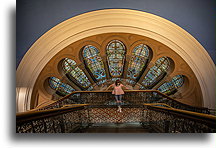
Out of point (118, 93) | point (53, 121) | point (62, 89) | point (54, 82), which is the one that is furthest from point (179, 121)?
point (54, 82)

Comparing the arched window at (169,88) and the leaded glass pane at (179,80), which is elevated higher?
the leaded glass pane at (179,80)

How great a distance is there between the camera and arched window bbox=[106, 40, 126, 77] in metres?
4.39

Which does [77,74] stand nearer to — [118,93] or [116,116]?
[118,93]

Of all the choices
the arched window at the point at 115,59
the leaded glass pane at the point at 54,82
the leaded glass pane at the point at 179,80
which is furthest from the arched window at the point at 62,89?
the leaded glass pane at the point at 179,80

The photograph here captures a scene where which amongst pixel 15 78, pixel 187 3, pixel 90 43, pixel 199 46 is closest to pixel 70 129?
pixel 15 78

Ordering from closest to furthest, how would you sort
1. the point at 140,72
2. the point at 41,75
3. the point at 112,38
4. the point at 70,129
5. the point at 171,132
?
the point at 171,132 → the point at 70,129 → the point at 41,75 → the point at 140,72 → the point at 112,38

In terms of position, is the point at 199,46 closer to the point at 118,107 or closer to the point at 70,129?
the point at 118,107

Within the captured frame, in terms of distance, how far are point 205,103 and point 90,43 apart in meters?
5.26

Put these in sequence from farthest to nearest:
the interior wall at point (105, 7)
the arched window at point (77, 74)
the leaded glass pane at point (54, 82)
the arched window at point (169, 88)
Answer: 1. the leaded glass pane at point (54, 82)
2. the arched window at point (77, 74)
3. the arched window at point (169, 88)
4. the interior wall at point (105, 7)

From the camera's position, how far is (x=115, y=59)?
5363 mm

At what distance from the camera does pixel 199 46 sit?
10.3ft

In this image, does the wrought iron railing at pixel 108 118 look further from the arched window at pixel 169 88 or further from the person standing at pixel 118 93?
the arched window at pixel 169 88

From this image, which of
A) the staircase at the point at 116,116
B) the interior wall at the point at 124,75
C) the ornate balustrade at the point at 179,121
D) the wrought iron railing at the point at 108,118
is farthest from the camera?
the interior wall at the point at 124,75

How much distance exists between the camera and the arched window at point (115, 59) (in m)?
4.39
